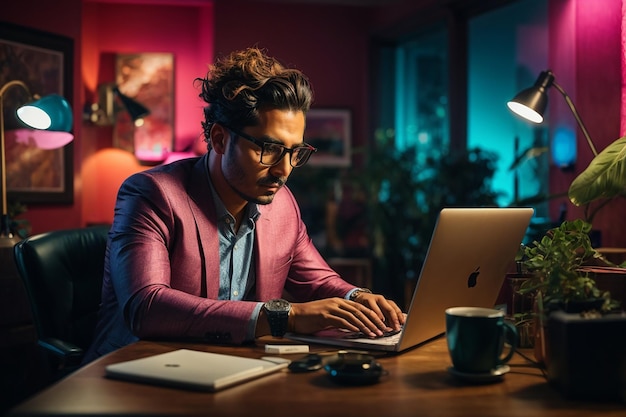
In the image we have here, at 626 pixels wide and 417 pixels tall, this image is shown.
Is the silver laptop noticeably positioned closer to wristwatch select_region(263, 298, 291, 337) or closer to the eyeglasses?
wristwatch select_region(263, 298, 291, 337)

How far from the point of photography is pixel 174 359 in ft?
4.36

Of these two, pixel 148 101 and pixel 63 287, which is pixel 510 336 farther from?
pixel 148 101

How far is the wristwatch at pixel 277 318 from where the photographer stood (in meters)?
1.62

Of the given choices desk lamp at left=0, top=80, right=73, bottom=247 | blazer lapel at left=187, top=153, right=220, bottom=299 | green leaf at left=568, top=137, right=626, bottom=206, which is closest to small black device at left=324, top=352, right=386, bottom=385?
blazer lapel at left=187, top=153, right=220, bottom=299

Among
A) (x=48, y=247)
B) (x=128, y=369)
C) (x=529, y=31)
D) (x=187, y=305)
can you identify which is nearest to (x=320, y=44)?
(x=529, y=31)

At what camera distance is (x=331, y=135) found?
20.8ft

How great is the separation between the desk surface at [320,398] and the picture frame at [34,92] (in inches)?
148

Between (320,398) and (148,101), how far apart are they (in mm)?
5405

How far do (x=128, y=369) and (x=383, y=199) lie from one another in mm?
4346

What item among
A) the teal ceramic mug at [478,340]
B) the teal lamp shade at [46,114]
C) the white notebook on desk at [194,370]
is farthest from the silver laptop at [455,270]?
the teal lamp shade at [46,114]

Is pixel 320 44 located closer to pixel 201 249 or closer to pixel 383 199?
pixel 383 199

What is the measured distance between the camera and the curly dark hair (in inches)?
79.3

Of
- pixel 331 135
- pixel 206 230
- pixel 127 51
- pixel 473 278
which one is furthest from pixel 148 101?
pixel 473 278

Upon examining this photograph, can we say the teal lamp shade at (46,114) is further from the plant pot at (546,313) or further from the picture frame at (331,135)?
the picture frame at (331,135)
